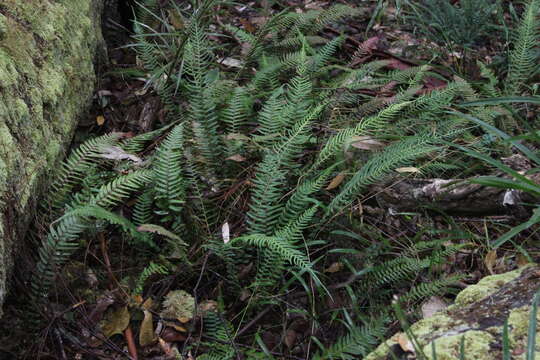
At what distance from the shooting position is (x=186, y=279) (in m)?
2.45

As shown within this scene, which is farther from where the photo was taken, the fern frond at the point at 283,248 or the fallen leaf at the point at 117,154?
the fallen leaf at the point at 117,154

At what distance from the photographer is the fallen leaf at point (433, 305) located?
2.26 meters

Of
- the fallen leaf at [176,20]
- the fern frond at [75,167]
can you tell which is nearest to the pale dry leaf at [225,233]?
the fern frond at [75,167]

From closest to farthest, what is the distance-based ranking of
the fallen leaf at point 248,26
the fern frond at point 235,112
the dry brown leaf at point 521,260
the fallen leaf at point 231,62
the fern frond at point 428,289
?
the fern frond at point 428,289, the dry brown leaf at point 521,260, the fern frond at point 235,112, the fallen leaf at point 231,62, the fallen leaf at point 248,26

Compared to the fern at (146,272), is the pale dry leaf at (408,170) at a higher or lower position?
higher

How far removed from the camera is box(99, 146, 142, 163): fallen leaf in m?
2.60

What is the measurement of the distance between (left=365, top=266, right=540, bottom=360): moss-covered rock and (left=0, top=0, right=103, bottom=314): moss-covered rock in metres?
1.34

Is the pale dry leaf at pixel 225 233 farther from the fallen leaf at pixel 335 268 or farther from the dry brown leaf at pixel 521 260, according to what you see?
the dry brown leaf at pixel 521 260

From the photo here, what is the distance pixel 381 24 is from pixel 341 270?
7.84 feet

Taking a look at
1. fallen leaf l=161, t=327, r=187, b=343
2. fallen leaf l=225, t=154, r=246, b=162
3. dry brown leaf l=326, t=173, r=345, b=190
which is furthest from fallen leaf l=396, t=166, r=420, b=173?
fallen leaf l=161, t=327, r=187, b=343

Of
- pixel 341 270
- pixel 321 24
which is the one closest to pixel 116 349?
pixel 341 270

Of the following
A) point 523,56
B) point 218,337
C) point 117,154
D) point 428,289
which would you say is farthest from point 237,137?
point 523,56

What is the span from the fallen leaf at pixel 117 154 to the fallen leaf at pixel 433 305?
1.46 m

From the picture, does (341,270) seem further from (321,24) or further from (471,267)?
(321,24)
